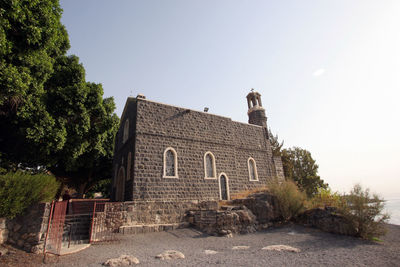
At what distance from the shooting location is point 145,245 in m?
7.84

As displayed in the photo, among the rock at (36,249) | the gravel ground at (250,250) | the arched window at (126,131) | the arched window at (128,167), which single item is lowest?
the gravel ground at (250,250)

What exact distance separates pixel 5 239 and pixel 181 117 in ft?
33.9

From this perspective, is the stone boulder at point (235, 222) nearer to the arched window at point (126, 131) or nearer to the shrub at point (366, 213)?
the shrub at point (366, 213)

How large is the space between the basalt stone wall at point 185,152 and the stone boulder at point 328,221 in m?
5.05

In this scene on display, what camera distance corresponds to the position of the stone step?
9641mm

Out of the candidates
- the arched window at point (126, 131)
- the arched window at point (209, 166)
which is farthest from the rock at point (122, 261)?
the arched window at point (126, 131)

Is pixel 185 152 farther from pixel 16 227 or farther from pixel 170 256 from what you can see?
pixel 16 227

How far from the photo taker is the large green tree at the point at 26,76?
756 cm

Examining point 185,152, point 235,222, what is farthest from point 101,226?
point 185,152

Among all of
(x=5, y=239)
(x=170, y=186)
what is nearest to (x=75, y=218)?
(x=5, y=239)

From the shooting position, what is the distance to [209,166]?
14516 millimetres

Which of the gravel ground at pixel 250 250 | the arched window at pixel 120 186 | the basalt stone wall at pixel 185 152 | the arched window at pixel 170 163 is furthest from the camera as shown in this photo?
Result: the arched window at pixel 120 186

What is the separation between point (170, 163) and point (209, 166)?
9.55ft

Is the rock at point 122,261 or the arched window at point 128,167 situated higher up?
the arched window at point 128,167
